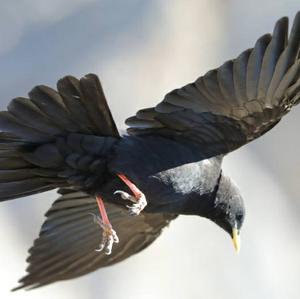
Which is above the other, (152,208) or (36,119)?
(36,119)

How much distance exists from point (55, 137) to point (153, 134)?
0.51 meters

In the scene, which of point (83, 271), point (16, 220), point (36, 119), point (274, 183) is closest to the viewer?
point (36, 119)

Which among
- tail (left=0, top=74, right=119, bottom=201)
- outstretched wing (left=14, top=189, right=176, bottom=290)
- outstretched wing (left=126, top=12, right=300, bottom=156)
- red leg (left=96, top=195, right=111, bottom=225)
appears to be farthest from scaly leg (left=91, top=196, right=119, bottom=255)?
outstretched wing (left=126, top=12, right=300, bottom=156)

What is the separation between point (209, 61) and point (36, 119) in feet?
12.8

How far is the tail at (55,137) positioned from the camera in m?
5.25

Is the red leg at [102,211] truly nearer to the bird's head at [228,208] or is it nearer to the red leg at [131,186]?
the red leg at [131,186]

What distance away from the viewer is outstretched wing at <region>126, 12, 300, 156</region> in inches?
214

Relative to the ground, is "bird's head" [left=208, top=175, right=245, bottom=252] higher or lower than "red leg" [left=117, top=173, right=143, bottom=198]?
lower

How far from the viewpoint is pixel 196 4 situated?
30.1ft

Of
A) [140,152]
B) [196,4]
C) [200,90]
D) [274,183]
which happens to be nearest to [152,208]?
[140,152]

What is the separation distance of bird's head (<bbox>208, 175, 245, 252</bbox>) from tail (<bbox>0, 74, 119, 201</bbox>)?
0.73 meters

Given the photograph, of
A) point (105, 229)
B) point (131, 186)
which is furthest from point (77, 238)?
point (131, 186)

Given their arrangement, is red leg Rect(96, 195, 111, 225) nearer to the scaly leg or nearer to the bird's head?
the scaly leg

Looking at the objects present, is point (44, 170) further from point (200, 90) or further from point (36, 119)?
point (200, 90)
